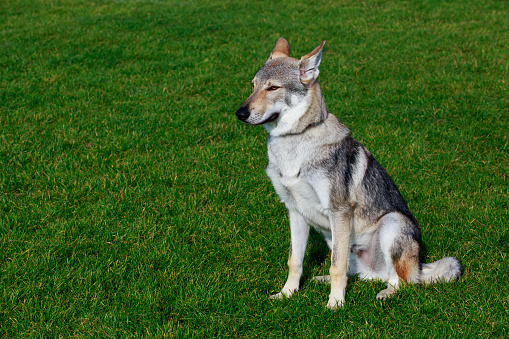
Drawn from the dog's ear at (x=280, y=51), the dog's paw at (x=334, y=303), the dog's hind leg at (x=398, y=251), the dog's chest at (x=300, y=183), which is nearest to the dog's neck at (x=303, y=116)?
the dog's chest at (x=300, y=183)

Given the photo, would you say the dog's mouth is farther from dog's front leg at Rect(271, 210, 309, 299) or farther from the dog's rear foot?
the dog's rear foot

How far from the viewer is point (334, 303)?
4023 mm

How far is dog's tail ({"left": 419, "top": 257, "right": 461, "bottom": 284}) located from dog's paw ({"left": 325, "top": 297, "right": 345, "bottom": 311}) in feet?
2.65

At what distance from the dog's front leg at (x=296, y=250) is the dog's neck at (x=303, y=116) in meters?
0.78

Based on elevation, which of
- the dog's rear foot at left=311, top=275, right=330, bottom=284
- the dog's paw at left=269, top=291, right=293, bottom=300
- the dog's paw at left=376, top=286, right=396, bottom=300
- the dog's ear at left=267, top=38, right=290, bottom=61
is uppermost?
the dog's ear at left=267, top=38, right=290, bottom=61

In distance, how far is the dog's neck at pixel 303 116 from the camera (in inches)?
160

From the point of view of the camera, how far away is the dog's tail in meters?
4.20

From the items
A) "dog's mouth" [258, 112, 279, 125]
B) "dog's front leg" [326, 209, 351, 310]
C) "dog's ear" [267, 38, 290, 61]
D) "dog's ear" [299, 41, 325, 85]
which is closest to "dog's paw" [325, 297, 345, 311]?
"dog's front leg" [326, 209, 351, 310]

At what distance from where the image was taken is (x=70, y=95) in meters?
8.54

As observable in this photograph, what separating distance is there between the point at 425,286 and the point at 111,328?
273 centimetres

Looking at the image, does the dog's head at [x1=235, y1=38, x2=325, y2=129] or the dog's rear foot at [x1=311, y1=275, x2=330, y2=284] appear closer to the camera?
the dog's head at [x1=235, y1=38, x2=325, y2=129]

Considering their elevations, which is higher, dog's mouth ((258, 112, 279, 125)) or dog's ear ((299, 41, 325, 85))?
dog's ear ((299, 41, 325, 85))

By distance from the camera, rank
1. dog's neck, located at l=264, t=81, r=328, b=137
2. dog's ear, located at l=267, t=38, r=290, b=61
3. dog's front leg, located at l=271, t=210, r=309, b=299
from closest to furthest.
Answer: dog's neck, located at l=264, t=81, r=328, b=137, dog's front leg, located at l=271, t=210, r=309, b=299, dog's ear, located at l=267, t=38, r=290, b=61

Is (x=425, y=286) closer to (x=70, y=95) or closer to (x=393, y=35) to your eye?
(x=70, y=95)
